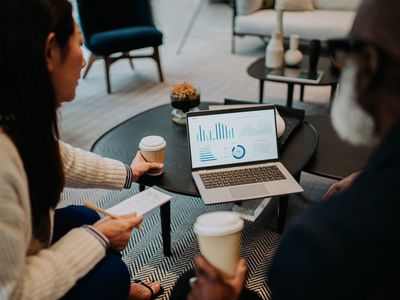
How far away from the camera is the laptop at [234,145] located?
4.96ft

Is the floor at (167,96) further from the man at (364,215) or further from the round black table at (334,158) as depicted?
the man at (364,215)

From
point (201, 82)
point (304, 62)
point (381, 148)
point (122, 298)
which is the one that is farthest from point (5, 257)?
point (201, 82)

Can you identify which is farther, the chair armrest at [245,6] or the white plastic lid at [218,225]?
the chair armrest at [245,6]

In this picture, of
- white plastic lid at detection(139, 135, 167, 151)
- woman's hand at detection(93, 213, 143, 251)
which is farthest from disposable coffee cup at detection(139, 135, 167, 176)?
woman's hand at detection(93, 213, 143, 251)

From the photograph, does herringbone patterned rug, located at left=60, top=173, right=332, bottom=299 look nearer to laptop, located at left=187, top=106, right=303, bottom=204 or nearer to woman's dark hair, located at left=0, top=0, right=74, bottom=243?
laptop, located at left=187, top=106, right=303, bottom=204

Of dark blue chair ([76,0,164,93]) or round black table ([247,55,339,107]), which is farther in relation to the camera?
dark blue chair ([76,0,164,93])

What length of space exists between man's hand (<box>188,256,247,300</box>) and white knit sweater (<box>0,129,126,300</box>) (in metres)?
0.29

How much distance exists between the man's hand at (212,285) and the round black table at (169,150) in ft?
1.85

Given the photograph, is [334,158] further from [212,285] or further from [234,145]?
[212,285]

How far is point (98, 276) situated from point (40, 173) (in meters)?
0.30

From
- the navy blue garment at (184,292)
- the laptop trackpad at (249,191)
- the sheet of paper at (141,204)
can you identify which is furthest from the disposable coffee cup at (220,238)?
the laptop trackpad at (249,191)

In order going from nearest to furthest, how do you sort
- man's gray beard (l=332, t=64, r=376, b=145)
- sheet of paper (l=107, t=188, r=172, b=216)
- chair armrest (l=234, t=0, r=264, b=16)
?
man's gray beard (l=332, t=64, r=376, b=145), sheet of paper (l=107, t=188, r=172, b=216), chair armrest (l=234, t=0, r=264, b=16)

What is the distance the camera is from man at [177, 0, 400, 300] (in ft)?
1.88

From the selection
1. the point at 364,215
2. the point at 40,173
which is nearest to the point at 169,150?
the point at 40,173
